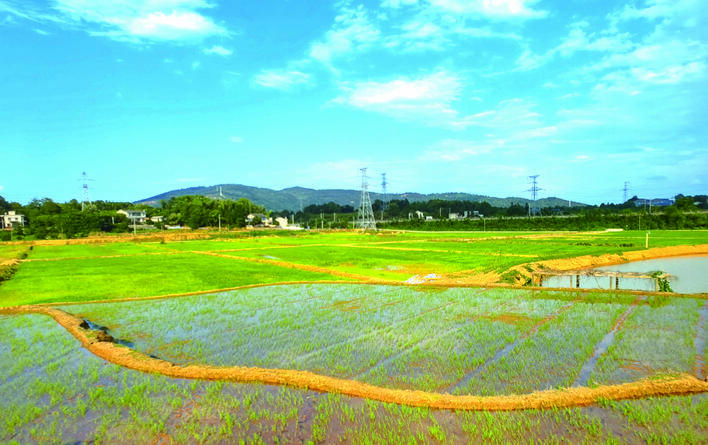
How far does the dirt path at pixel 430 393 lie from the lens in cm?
614

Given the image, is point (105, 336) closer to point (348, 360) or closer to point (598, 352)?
point (348, 360)

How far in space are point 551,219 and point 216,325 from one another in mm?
79868

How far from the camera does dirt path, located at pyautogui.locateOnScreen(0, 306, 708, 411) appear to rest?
6.14 m

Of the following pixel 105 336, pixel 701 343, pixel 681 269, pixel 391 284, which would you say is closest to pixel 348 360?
pixel 105 336

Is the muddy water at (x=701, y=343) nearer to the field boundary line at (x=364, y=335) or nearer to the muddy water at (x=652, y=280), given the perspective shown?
the muddy water at (x=652, y=280)

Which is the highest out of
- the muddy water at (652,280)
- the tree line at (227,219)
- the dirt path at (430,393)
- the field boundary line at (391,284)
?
the tree line at (227,219)

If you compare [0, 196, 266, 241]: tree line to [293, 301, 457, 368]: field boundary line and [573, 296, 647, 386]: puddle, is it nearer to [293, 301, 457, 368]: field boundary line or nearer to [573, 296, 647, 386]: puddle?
[293, 301, 457, 368]: field boundary line

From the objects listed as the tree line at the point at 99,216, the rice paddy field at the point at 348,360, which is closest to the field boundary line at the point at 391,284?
the rice paddy field at the point at 348,360

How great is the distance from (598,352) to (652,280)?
538 inches

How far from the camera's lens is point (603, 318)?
37.5 ft

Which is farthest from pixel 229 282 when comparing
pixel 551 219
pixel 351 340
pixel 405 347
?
pixel 551 219

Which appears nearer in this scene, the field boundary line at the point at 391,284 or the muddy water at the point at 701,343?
the muddy water at the point at 701,343

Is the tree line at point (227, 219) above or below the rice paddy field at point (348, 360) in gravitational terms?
above

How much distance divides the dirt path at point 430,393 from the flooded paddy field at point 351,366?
0.16 meters
